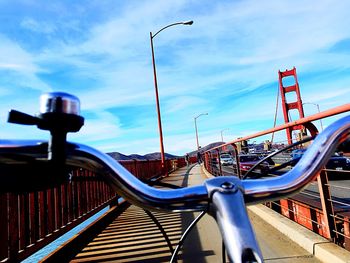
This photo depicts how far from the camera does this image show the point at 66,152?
878 millimetres

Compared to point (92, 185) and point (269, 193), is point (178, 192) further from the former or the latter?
point (92, 185)

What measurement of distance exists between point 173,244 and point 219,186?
3543 mm

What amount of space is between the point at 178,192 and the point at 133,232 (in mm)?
4391

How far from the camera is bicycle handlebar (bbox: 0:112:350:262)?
0.85 metres

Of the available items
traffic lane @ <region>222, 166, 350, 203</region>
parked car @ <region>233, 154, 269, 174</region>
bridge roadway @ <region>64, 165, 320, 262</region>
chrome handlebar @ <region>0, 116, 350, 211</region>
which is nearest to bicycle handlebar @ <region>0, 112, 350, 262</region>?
chrome handlebar @ <region>0, 116, 350, 211</region>

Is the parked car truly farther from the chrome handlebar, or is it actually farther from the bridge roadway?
the bridge roadway

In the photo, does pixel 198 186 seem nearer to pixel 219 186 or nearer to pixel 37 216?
pixel 219 186

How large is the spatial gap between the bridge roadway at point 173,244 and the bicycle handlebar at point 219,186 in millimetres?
2634

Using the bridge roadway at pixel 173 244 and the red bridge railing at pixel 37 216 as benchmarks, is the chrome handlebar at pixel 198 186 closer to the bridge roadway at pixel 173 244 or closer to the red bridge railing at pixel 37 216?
the red bridge railing at pixel 37 216

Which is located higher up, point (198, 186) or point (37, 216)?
point (198, 186)

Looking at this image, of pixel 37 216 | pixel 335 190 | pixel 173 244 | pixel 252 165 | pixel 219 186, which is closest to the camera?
pixel 219 186

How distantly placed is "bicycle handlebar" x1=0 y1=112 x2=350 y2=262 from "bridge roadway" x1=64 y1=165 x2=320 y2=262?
8.64 feet

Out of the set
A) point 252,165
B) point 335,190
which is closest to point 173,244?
point 252,165

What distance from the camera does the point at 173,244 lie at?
13.9ft
